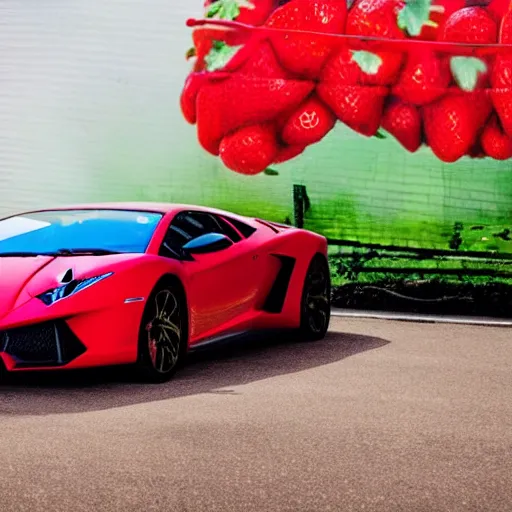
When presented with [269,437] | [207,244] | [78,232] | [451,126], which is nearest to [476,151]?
[451,126]

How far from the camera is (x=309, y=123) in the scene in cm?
1345

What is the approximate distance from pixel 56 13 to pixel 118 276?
7.14 meters

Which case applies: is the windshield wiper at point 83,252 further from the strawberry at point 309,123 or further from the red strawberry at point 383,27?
the red strawberry at point 383,27

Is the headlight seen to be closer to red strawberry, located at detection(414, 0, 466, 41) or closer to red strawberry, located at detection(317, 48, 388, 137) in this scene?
red strawberry, located at detection(317, 48, 388, 137)

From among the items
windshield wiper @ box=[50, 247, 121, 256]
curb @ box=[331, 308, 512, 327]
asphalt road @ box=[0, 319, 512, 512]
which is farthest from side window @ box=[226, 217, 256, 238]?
curb @ box=[331, 308, 512, 327]

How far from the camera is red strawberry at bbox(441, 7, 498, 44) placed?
13125mm

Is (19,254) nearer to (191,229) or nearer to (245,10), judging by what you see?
(191,229)

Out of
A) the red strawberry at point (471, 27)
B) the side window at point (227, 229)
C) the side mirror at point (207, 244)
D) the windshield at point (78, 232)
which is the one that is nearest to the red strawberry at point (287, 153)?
the red strawberry at point (471, 27)

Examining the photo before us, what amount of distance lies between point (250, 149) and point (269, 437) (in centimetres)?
735

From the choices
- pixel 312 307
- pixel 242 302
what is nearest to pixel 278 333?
pixel 312 307

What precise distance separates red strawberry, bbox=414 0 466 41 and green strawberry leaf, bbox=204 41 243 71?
1.81m

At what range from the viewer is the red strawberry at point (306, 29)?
13.3m

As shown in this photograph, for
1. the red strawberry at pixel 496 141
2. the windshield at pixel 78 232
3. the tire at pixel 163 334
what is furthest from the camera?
the red strawberry at pixel 496 141

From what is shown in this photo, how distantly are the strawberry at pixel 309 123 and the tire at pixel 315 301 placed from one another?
9.56ft
